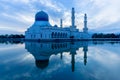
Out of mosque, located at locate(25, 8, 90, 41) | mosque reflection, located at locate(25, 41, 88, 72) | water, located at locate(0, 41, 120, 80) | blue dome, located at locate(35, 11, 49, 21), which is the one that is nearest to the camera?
water, located at locate(0, 41, 120, 80)

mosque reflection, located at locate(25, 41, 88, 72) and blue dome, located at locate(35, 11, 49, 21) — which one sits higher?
blue dome, located at locate(35, 11, 49, 21)

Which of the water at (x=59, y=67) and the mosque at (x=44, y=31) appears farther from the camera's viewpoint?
the mosque at (x=44, y=31)

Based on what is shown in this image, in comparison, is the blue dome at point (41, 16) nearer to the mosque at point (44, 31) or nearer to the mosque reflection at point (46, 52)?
the mosque at point (44, 31)

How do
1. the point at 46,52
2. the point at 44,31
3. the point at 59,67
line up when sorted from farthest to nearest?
the point at 44,31 < the point at 46,52 < the point at 59,67

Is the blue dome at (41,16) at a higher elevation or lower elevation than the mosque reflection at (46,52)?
higher

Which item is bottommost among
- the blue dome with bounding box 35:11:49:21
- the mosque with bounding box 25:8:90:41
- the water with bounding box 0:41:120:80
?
the water with bounding box 0:41:120:80

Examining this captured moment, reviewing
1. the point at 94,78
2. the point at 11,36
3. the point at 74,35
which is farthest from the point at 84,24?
the point at 94,78

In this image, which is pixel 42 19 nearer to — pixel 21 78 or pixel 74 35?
pixel 74 35

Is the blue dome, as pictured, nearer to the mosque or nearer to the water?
the mosque

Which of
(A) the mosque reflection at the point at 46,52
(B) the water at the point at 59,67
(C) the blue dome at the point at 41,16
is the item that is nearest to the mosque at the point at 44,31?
(C) the blue dome at the point at 41,16

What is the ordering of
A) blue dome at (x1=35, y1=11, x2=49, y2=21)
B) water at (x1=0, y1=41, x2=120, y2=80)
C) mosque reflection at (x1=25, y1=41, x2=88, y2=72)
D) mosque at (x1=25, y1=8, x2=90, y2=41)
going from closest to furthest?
1. water at (x1=0, y1=41, x2=120, y2=80)
2. mosque reflection at (x1=25, y1=41, x2=88, y2=72)
3. mosque at (x1=25, y1=8, x2=90, y2=41)
4. blue dome at (x1=35, y1=11, x2=49, y2=21)

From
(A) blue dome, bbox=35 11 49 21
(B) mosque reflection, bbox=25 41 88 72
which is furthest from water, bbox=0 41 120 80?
(A) blue dome, bbox=35 11 49 21

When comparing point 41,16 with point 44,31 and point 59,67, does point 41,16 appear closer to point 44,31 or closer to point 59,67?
point 44,31

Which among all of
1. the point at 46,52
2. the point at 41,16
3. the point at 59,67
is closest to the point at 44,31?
the point at 41,16
